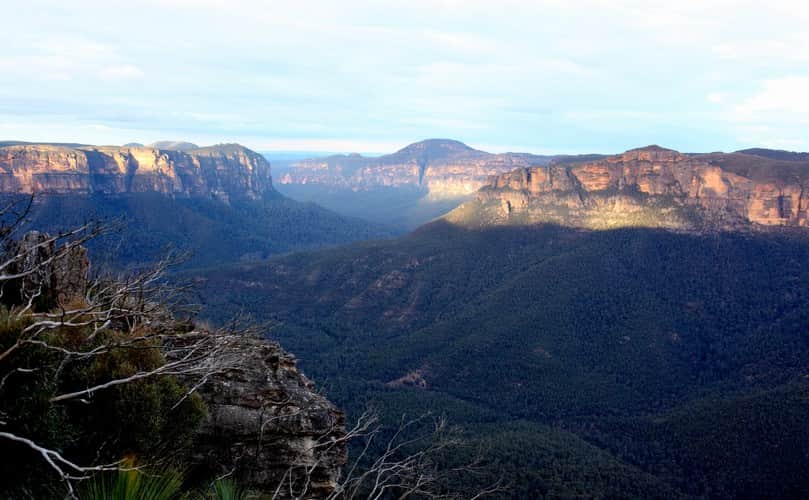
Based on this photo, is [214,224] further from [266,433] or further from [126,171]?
[266,433]

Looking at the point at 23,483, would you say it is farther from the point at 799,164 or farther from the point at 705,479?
the point at 799,164

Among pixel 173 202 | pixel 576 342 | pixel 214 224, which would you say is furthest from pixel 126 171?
pixel 576 342

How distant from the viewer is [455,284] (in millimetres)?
82375

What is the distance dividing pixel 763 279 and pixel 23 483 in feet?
288

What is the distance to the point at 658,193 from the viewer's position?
89.3m

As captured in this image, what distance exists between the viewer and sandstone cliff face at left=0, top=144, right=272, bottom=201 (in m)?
107

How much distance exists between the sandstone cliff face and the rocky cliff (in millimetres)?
85330

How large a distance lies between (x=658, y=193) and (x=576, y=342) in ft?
136

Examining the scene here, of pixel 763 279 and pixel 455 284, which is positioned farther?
pixel 455 284

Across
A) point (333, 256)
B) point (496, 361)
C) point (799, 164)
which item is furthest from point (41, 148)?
point (799, 164)

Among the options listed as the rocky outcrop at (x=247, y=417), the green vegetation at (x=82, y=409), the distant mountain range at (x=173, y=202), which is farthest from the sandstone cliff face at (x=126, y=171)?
the green vegetation at (x=82, y=409)

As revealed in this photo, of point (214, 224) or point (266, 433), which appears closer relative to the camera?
point (266, 433)

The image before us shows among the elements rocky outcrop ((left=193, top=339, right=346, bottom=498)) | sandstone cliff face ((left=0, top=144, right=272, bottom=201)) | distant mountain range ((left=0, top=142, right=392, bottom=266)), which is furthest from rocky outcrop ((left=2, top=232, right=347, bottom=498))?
sandstone cliff face ((left=0, top=144, right=272, bottom=201))

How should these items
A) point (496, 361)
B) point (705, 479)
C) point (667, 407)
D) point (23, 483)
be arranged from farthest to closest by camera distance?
point (496, 361), point (667, 407), point (705, 479), point (23, 483)
